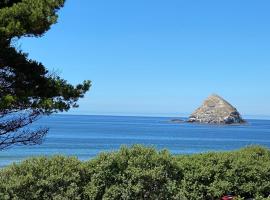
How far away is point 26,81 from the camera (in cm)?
1090

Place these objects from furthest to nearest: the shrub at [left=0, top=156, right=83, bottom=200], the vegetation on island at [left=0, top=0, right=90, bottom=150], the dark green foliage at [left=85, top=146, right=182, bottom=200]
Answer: the dark green foliage at [left=85, top=146, right=182, bottom=200] → the shrub at [left=0, top=156, right=83, bottom=200] → the vegetation on island at [left=0, top=0, right=90, bottom=150]

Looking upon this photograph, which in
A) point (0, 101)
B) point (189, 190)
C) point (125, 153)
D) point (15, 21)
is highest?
point (15, 21)

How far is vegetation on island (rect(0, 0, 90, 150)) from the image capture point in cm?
990

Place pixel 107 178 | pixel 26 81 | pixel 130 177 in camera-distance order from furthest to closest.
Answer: pixel 107 178
pixel 130 177
pixel 26 81

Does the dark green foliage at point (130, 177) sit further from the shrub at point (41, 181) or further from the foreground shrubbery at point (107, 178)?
the shrub at point (41, 181)

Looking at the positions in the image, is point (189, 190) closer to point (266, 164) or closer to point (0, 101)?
point (266, 164)

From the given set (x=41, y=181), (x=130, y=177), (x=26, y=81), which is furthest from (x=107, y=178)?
(x=26, y=81)

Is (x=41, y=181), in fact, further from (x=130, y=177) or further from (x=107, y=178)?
(x=130, y=177)

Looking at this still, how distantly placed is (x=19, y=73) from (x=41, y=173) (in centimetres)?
234

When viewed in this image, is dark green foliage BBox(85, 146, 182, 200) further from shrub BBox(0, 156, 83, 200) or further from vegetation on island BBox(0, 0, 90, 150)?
vegetation on island BBox(0, 0, 90, 150)

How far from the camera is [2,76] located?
35.1 feet

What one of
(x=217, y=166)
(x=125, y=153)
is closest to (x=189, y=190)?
(x=217, y=166)

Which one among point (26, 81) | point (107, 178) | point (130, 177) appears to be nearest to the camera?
point (26, 81)

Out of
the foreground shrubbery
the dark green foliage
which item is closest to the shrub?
the foreground shrubbery
